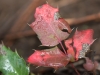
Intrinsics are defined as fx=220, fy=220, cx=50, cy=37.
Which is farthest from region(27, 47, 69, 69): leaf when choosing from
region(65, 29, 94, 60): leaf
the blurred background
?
the blurred background

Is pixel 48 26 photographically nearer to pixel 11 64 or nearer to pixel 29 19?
pixel 11 64

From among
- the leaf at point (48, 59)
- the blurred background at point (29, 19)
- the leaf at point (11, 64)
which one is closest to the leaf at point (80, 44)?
the leaf at point (48, 59)

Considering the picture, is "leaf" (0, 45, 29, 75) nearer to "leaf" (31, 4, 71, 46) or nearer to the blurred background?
"leaf" (31, 4, 71, 46)

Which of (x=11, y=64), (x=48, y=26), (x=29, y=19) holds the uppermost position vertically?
(x=48, y=26)

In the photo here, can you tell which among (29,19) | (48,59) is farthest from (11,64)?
(29,19)

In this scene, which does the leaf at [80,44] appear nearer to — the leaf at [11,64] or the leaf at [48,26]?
the leaf at [48,26]

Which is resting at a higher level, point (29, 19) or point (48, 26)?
point (48, 26)

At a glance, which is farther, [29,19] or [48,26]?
[29,19]
